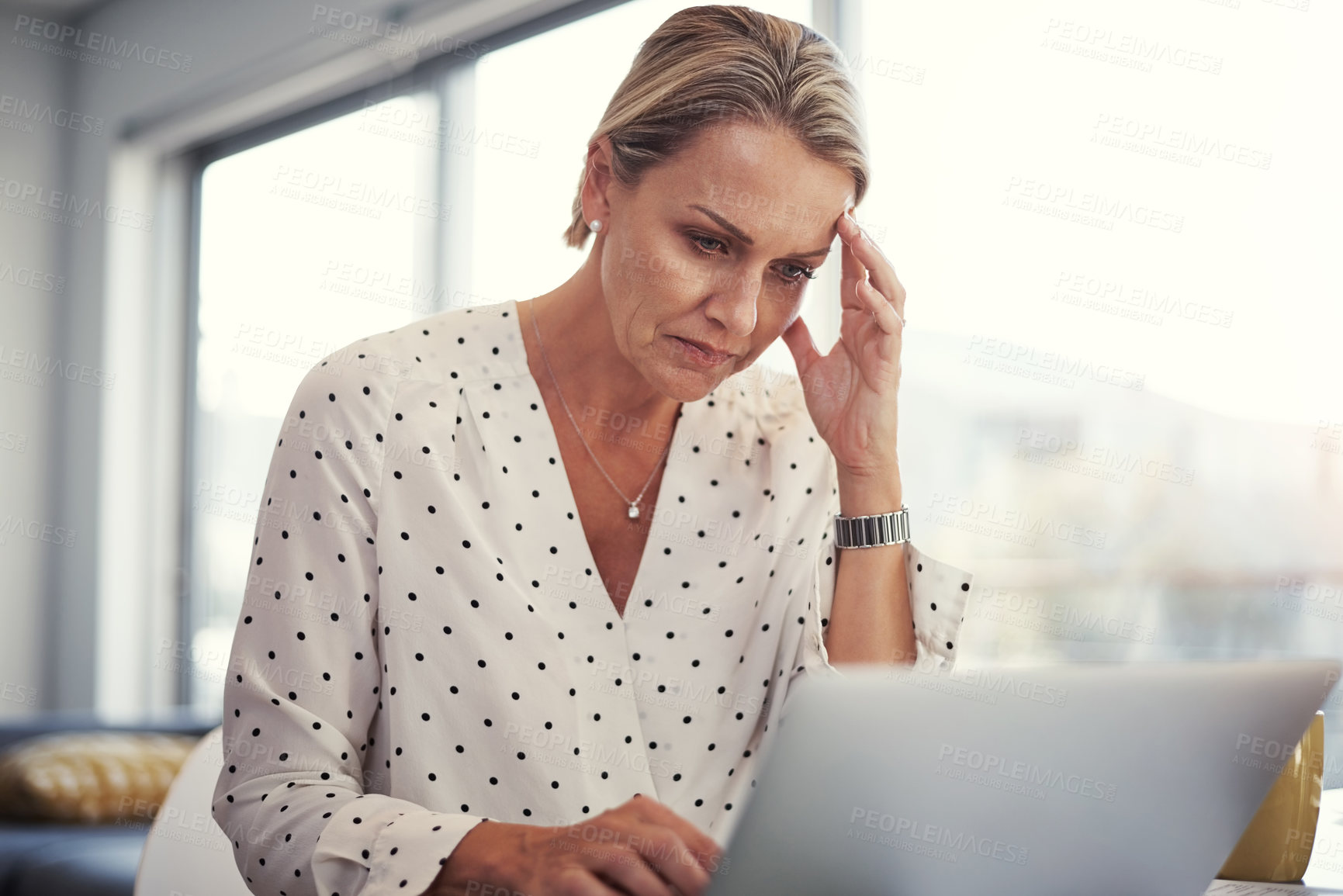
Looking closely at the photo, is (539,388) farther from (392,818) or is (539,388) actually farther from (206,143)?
(206,143)

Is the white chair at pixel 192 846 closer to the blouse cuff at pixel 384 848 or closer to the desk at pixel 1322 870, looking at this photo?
the blouse cuff at pixel 384 848

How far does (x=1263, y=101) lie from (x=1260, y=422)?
60 cm

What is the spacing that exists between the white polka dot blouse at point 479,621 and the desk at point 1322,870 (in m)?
0.37

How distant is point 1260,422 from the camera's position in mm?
1977

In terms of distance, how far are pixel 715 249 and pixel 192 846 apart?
830mm

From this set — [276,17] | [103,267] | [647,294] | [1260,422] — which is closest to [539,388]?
[647,294]

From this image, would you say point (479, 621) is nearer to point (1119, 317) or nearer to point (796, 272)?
point (796, 272)

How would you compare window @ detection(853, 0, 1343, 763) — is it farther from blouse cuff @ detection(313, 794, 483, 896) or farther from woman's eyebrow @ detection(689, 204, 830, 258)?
blouse cuff @ detection(313, 794, 483, 896)

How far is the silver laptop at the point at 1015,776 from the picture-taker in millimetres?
545

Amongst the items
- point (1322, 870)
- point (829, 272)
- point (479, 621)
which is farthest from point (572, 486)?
point (829, 272)

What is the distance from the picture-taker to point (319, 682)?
102cm

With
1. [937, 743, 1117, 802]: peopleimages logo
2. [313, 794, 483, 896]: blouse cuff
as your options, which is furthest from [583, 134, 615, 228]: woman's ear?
[937, 743, 1117, 802]: peopleimages logo

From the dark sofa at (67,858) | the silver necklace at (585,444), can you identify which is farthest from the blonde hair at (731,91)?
the dark sofa at (67,858)

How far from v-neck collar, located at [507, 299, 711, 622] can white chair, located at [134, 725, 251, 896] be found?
0.42 meters
